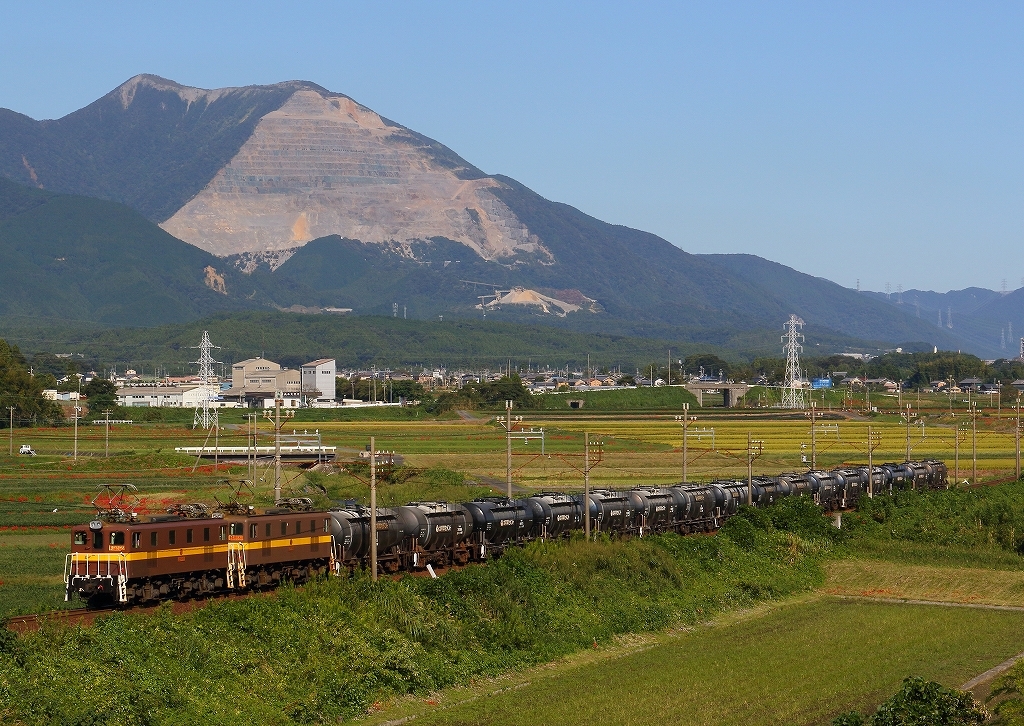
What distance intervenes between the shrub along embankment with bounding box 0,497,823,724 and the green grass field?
4.43ft

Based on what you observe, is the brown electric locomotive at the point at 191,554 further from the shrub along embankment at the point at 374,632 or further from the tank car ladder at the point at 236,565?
the shrub along embankment at the point at 374,632

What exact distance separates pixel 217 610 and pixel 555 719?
36.3 feet

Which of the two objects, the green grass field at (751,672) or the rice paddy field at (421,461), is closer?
the green grass field at (751,672)

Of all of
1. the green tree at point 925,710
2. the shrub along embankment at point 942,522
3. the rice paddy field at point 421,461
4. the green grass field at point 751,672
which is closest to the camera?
the green tree at point 925,710

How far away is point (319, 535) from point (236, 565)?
14.7 ft

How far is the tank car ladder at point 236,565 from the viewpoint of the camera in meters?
50.2

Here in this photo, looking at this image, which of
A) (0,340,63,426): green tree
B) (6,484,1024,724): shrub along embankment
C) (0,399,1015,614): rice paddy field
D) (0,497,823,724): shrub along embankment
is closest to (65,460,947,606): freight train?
(0,399,1015,614): rice paddy field

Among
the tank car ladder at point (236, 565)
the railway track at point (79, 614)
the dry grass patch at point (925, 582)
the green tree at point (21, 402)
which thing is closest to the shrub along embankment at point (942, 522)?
the dry grass patch at point (925, 582)

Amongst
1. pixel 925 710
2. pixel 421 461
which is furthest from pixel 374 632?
pixel 421 461

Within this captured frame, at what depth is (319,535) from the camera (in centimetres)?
5419

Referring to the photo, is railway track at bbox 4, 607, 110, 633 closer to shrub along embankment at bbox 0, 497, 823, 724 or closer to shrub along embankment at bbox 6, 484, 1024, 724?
shrub along embankment at bbox 0, 497, 823, 724

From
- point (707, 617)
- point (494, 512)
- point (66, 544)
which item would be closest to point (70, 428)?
point (66, 544)

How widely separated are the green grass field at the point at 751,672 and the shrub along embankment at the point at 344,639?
4.43 ft

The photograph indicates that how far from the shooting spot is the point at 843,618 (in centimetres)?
5647
